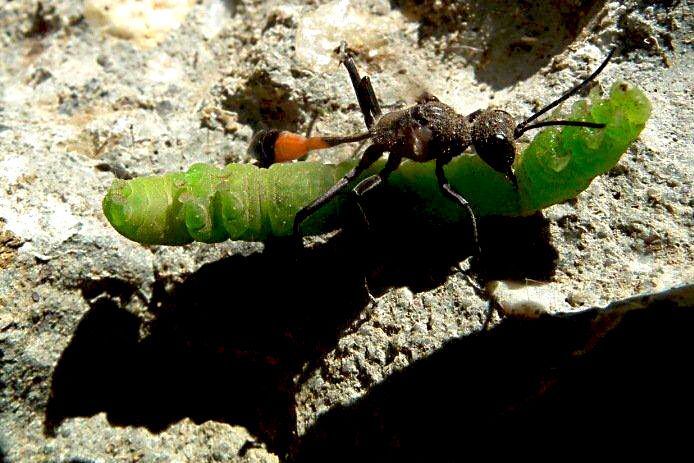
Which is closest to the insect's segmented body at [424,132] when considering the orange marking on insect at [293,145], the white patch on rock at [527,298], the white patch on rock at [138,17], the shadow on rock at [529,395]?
the orange marking on insect at [293,145]

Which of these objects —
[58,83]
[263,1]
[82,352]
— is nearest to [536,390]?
[82,352]

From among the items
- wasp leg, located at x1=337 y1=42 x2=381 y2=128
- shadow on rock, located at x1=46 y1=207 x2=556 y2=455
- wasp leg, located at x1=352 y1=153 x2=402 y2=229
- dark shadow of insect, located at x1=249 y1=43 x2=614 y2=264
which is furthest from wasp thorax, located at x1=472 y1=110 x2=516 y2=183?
wasp leg, located at x1=337 y1=42 x2=381 y2=128

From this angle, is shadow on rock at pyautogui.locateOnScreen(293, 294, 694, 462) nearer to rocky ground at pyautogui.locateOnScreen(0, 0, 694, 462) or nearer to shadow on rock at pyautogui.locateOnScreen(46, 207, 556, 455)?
rocky ground at pyautogui.locateOnScreen(0, 0, 694, 462)

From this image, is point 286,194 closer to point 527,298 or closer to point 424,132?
point 424,132

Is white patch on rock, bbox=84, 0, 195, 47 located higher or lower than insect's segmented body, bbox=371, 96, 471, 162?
lower

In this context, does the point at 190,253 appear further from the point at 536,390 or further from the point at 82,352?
the point at 536,390

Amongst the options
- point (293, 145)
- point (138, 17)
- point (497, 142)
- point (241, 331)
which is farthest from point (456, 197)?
point (138, 17)

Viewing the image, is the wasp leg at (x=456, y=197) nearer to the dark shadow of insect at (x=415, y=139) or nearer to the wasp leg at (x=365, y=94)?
the dark shadow of insect at (x=415, y=139)
